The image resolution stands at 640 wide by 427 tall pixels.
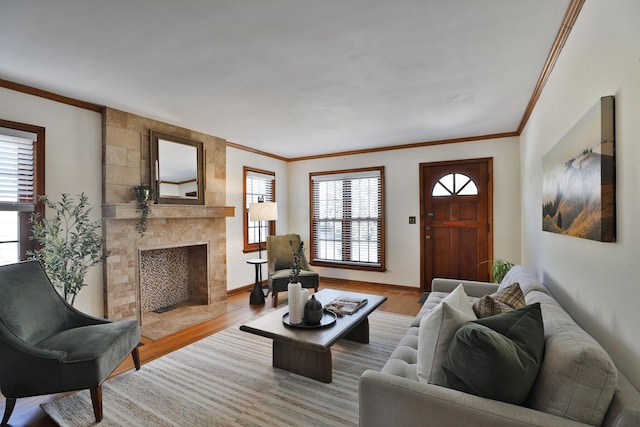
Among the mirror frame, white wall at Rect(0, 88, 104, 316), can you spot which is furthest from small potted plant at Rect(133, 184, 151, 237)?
white wall at Rect(0, 88, 104, 316)

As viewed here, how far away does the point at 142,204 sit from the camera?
11.5 feet

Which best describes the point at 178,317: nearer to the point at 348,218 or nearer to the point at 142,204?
the point at 142,204

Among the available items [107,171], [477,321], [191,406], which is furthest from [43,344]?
[477,321]

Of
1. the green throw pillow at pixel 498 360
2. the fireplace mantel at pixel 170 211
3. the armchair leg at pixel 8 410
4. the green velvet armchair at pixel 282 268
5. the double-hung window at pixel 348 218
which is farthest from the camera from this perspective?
the double-hung window at pixel 348 218

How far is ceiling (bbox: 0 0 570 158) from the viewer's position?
69.9 inches

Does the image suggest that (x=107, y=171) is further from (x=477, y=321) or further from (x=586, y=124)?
(x=586, y=124)

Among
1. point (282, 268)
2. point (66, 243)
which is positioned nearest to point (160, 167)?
point (66, 243)

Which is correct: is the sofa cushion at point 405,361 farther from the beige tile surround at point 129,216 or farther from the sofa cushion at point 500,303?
the beige tile surround at point 129,216

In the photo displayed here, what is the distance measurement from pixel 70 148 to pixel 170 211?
1.15 m

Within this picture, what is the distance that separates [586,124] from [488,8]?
2.74 feet

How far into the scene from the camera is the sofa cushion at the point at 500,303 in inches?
65.8

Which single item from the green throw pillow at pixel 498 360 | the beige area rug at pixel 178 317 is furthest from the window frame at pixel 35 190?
the green throw pillow at pixel 498 360

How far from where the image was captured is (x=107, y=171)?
331 cm

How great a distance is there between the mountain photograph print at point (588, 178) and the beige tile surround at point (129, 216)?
3.81m
